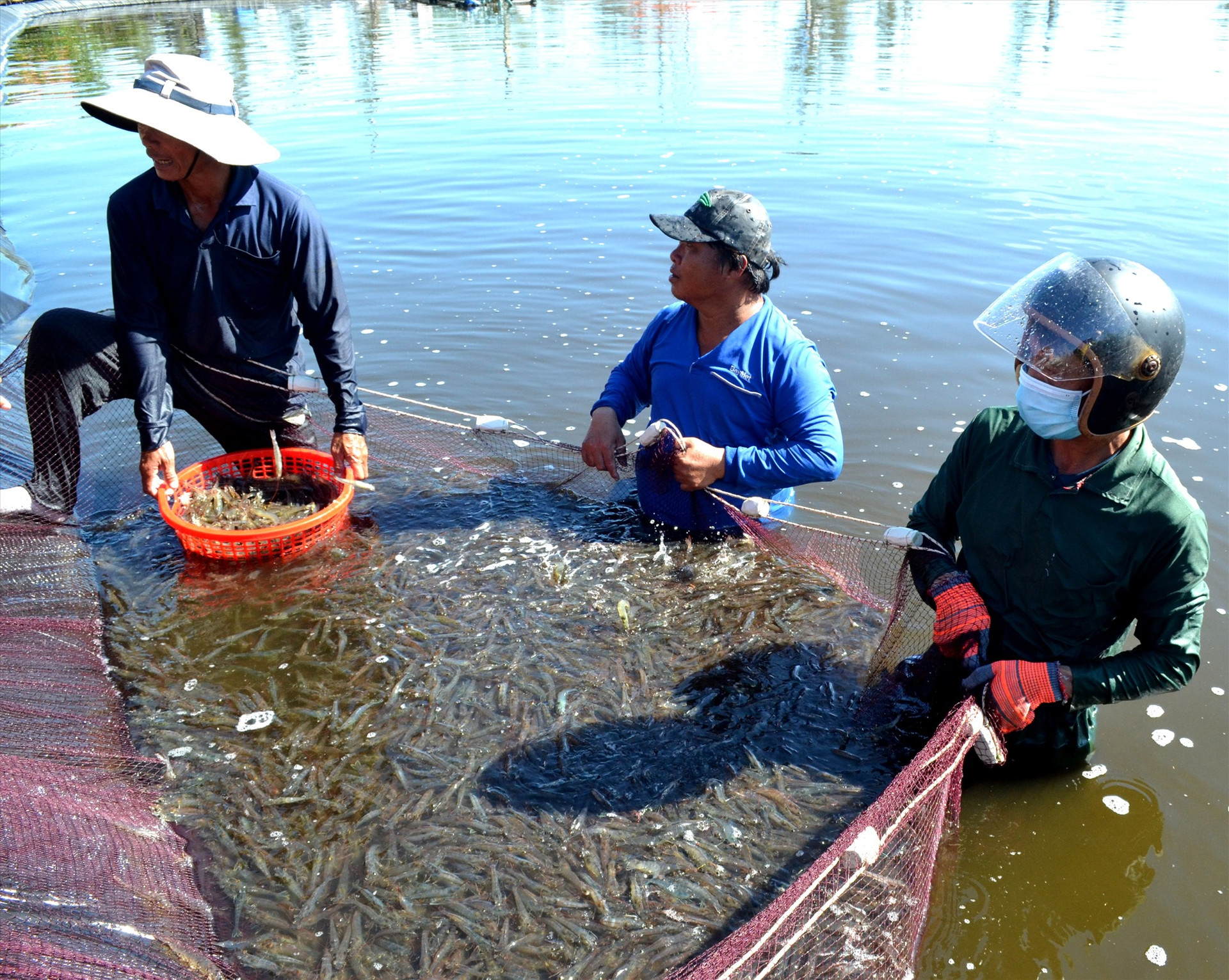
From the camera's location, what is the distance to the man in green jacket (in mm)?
3229

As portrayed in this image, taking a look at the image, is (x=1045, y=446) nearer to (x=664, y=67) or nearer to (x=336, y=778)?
(x=336, y=778)

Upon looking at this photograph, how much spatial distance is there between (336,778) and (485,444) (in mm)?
3322

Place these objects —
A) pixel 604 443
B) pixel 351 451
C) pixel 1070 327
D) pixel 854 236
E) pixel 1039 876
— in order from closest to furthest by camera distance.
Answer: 1. pixel 1070 327
2. pixel 1039 876
3. pixel 351 451
4. pixel 604 443
5. pixel 854 236

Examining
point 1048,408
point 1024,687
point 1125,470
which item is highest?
point 1048,408

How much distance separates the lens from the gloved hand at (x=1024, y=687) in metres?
3.51

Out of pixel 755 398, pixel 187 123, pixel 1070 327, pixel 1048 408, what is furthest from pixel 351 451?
pixel 1070 327

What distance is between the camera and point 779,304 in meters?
10.6

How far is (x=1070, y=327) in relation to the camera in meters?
3.23

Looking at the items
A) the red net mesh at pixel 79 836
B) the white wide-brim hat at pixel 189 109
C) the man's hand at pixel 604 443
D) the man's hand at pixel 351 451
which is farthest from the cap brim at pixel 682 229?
the red net mesh at pixel 79 836

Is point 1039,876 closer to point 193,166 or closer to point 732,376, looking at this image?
point 732,376

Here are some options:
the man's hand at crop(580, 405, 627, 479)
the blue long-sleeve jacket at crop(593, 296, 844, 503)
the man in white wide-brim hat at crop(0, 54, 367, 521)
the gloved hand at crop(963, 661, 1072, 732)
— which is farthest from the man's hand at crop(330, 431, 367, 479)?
the gloved hand at crop(963, 661, 1072, 732)

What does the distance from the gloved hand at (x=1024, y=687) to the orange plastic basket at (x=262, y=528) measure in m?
3.55

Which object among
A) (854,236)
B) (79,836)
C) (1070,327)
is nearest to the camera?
(1070,327)

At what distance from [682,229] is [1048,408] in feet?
7.44
